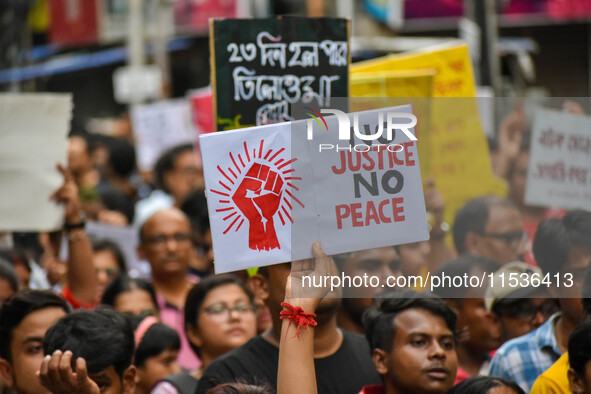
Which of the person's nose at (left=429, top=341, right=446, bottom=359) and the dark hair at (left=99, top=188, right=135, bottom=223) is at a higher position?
the person's nose at (left=429, top=341, right=446, bottom=359)

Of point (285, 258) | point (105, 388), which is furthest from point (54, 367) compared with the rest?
point (285, 258)

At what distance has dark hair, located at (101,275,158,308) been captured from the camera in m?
5.51

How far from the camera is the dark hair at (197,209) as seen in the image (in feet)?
25.3

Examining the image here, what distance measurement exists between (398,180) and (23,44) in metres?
7.71

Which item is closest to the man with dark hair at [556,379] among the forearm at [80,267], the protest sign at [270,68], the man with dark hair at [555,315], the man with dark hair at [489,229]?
the man with dark hair at [555,315]

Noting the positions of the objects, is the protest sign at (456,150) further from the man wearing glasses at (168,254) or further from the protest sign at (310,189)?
the protest sign at (310,189)

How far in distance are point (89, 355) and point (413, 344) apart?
4.03ft

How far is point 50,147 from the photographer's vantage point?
603 cm

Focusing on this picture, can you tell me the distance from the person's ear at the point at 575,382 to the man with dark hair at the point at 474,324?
1.11m

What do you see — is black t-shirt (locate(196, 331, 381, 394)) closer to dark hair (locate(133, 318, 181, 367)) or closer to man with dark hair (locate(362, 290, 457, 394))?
man with dark hair (locate(362, 290, 457, 394))

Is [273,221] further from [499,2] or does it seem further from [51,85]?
[51,85]

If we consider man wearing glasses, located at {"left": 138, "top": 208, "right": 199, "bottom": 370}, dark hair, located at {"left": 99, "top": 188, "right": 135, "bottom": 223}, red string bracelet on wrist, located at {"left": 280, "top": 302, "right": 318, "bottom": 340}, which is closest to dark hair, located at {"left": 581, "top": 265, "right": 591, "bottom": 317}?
red string bracelet on wrist, located at {"left": 280, "top": 302, "right": 318, "bottom": 340}

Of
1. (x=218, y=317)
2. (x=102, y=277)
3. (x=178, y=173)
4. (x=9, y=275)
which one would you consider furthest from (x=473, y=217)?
(x=178, y=173)

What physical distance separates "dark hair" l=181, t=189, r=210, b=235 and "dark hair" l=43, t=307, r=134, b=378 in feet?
11.6
